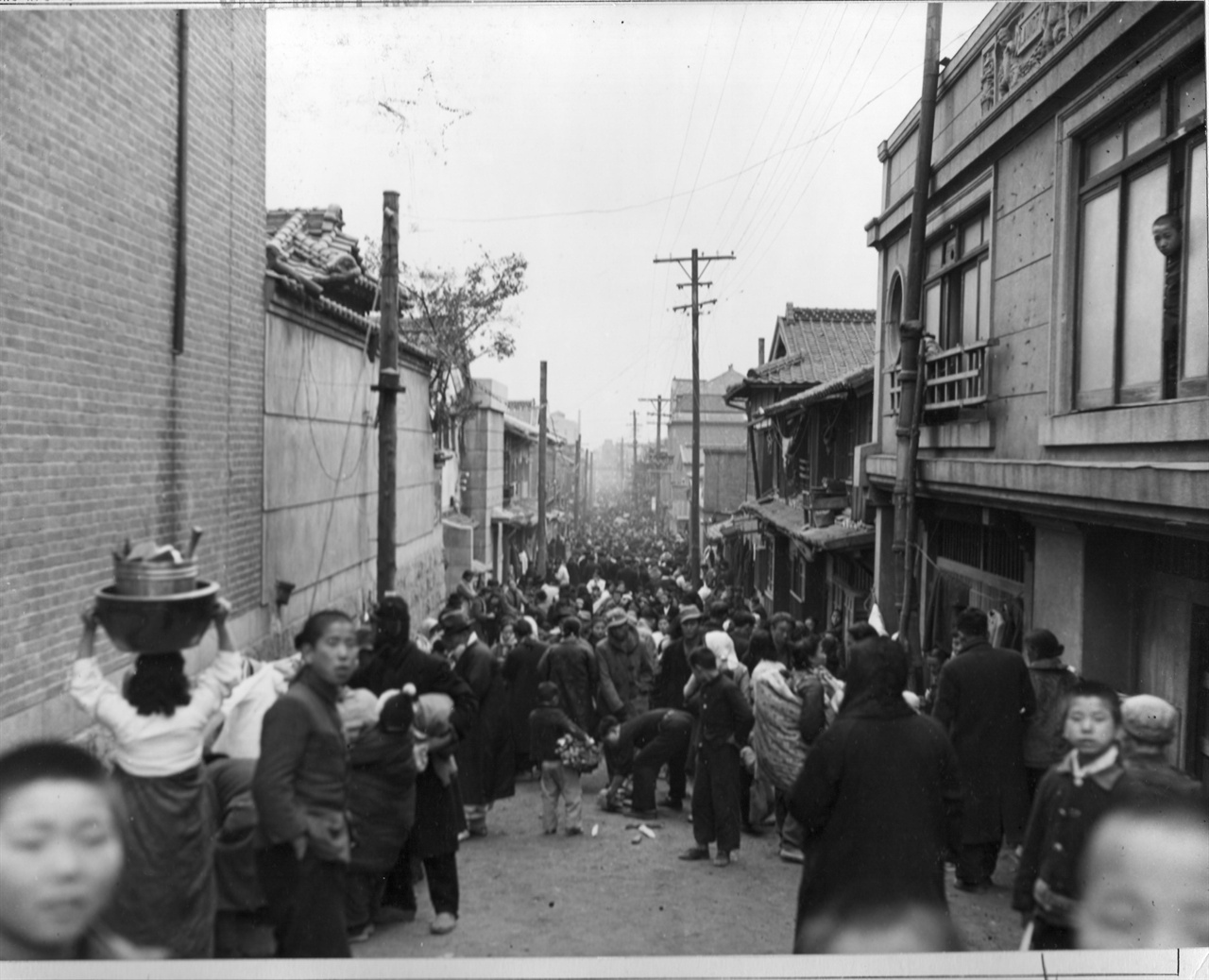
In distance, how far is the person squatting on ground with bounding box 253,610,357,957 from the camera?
3.86m

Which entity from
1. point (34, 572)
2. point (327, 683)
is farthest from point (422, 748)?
point (34, 572)

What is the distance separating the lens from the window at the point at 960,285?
199 inches

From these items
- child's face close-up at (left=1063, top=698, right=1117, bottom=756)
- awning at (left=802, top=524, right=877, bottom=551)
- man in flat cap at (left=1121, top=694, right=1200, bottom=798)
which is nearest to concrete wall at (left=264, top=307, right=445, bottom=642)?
awning at (left=802, top=524, right=877, bottom=551)

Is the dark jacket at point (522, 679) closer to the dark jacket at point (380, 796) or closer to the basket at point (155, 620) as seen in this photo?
the dark jacket at point (380, 796)

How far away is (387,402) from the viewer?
5082mm

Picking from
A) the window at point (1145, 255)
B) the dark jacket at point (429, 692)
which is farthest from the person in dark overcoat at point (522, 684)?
the window at point (1145, 255)

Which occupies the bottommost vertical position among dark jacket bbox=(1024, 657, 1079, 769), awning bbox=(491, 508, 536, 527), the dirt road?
the dirt road

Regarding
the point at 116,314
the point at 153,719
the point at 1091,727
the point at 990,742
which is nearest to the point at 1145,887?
the point at 1091,727

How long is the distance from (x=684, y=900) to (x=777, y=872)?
54cm

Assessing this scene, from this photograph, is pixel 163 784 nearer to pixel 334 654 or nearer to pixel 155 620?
pixel 155 620

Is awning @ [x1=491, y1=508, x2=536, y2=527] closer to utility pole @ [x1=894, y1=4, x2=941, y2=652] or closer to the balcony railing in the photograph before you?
utility pole @ [x1=894, y1=4, x2=941, y2=652]

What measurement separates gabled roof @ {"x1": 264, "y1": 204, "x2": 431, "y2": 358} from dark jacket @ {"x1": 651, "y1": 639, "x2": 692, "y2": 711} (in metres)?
3.49

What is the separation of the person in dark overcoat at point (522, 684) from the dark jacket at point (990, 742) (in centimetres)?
257

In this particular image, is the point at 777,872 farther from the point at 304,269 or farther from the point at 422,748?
the point at 304,269
